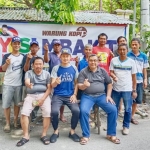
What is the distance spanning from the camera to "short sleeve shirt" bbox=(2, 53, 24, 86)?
4.36 metres

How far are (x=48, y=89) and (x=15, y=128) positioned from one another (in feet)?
3.57

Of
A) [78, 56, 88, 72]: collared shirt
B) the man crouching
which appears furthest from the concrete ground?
[78, 56, 88, 72]: collared shirt

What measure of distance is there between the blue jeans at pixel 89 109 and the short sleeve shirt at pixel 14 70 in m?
1.19

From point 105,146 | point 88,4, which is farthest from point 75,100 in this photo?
point 88,4

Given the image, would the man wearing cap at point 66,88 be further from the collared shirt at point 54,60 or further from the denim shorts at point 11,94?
the denim shorts at point 11,94

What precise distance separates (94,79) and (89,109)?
0.52m

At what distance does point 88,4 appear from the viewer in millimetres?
18141

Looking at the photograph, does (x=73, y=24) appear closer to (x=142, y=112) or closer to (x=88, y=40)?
(x=88, y=40)

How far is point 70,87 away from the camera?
171 inches

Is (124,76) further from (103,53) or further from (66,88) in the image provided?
(66,88)

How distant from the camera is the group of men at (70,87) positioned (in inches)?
162

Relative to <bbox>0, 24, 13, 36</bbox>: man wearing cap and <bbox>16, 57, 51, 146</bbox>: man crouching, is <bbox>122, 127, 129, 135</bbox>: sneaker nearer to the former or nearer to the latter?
<bbox>16, 57, 51, 146</bbox>: man crouching

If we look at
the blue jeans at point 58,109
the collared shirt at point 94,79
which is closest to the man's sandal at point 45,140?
the blue jeans at point 58,109

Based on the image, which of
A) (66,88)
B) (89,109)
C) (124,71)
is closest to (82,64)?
(66,88)
